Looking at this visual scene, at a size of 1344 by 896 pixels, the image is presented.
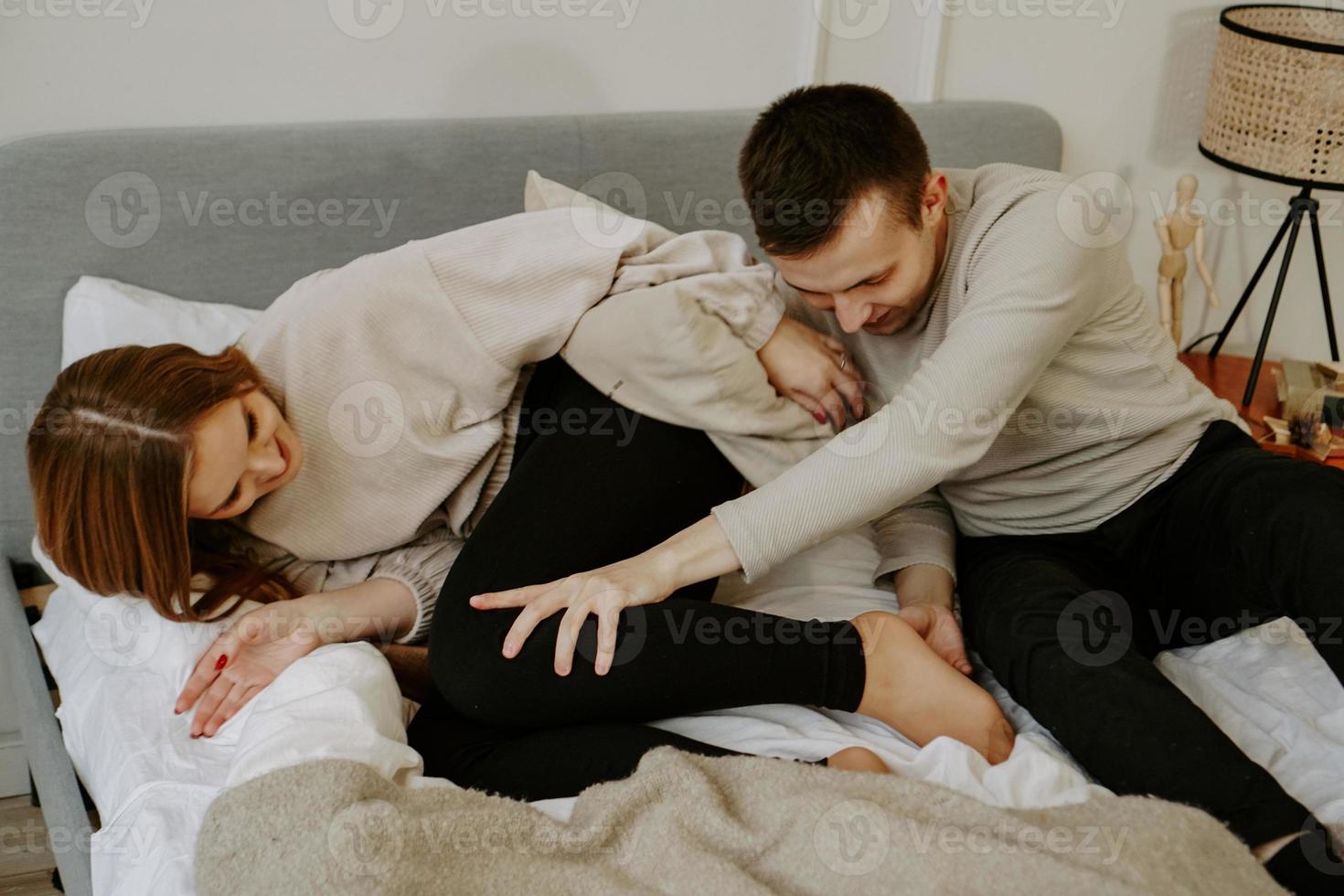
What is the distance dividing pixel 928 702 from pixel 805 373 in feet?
1.39

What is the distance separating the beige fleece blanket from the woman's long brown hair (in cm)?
31

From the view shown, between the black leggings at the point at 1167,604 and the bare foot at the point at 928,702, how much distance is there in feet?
0.17

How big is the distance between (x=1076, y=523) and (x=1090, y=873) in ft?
2.08

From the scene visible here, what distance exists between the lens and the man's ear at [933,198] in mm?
1337

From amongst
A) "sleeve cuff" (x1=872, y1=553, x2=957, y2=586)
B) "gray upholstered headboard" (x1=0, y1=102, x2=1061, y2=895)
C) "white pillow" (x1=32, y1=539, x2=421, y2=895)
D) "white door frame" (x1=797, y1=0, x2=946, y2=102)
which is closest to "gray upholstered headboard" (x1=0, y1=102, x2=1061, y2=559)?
"gray upholstered headboard" (x1=0, y1=102, x2=1061, y2=895)

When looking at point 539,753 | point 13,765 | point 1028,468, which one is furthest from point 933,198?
point 13,765

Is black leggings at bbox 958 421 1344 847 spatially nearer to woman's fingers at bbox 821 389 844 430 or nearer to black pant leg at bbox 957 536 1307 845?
black pant leg at bbox 957 536 1307 845

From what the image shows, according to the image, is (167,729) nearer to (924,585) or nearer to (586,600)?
(586,600)

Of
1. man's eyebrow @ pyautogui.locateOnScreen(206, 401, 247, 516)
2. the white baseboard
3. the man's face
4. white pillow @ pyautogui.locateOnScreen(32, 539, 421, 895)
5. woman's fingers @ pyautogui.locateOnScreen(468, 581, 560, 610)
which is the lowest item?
the white baseboard

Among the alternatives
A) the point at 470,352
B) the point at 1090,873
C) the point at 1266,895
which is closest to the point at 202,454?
the point at 470,352

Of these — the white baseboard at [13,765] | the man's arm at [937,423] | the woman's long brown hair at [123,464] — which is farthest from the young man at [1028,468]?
the white baseboard at [13,765]

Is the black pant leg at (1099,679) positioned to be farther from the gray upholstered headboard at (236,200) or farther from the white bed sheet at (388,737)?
the gray upholstered headboard at (236,200)

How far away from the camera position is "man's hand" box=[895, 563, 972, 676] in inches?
53.7

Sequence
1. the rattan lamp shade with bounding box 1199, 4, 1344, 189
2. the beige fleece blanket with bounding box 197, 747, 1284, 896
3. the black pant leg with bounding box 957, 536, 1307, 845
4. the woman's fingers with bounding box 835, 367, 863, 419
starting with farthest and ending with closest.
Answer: the rattan lamp shade with bounding box 1199, 4, 1344, 189
the woman's fingers with bounding box 835, 367, 863, 419
the black pant leg with bounding box 957, 536, 1307, 845
the beige fleece blanket with bounding box 197, 747, 1284, 896
